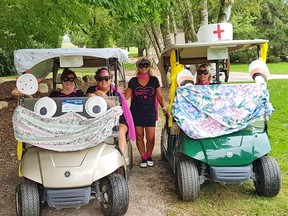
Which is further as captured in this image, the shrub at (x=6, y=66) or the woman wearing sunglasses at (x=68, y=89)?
the shrub at (x=6, y=66)

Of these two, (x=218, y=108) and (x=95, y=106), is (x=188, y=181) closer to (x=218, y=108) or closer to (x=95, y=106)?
(x=218, y=108)

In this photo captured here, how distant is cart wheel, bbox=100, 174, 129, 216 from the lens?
3783mm

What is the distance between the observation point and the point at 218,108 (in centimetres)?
429

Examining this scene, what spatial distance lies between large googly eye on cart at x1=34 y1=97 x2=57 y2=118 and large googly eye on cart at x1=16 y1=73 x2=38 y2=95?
137 mm

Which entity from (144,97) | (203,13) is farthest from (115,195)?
(203,13)

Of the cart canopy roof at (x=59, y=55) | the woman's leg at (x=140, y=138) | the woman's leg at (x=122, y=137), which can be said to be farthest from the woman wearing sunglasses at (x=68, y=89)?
the woman's leg at (x=140, y=138)

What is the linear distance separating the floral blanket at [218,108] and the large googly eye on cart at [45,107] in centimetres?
133

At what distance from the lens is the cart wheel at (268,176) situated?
4164 mm

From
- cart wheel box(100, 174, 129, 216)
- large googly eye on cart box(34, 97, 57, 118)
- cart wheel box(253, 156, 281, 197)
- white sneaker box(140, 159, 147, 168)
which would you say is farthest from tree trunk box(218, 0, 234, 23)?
cart wheel box(100, 174, 129, 216)

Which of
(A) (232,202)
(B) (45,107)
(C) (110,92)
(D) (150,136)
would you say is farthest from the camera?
(D) (150,136)

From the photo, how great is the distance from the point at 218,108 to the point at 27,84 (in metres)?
2.10

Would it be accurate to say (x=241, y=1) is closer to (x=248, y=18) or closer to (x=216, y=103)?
(x=216, y=103)

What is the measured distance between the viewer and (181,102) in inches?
172

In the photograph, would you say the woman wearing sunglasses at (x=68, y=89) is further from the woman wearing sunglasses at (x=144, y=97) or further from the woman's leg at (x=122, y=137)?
the woman wearing sunglasses at (x=144, y=97)
